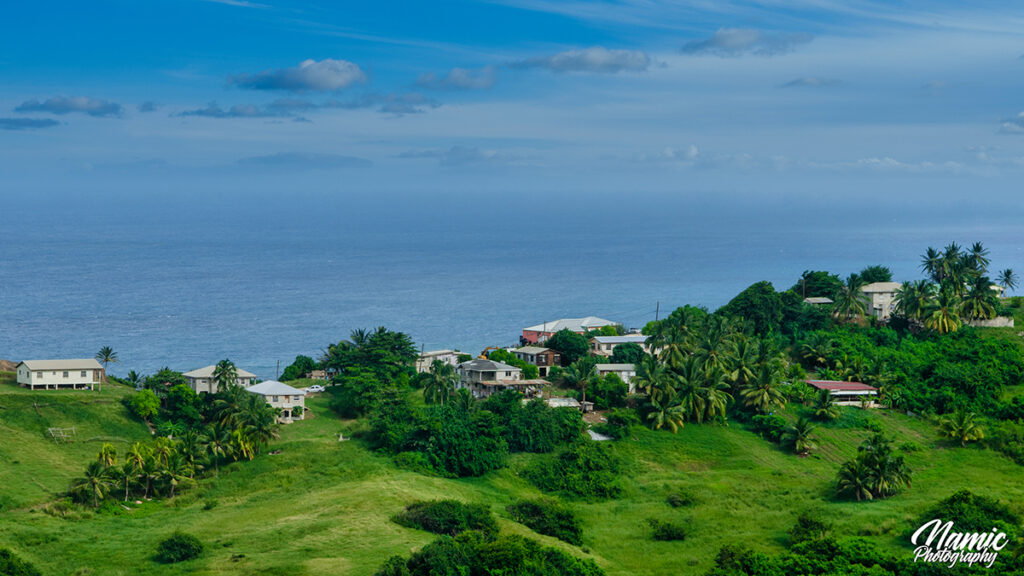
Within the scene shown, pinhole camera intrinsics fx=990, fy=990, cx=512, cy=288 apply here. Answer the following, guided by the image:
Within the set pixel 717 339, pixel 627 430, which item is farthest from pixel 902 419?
pixel 627 430

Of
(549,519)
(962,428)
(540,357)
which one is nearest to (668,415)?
(962,428)

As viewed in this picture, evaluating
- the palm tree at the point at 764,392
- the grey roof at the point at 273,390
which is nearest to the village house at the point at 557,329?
the palm tree at the point at 764,392

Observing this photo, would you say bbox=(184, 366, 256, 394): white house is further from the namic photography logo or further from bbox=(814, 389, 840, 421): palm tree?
the namic photography logo

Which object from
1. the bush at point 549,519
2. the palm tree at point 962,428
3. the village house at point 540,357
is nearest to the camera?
the bush at point 549,519

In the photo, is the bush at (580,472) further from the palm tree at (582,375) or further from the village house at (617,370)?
the village house at (617,370)

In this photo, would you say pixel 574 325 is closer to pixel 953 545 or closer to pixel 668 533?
pixel 668 533

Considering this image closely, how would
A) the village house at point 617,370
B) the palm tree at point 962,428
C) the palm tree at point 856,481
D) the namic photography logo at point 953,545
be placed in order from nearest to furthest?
the namic photography logo at point 953,545
the palm tree at point 856,481
the palm tree at point 962,428
the village house at point 617,370
